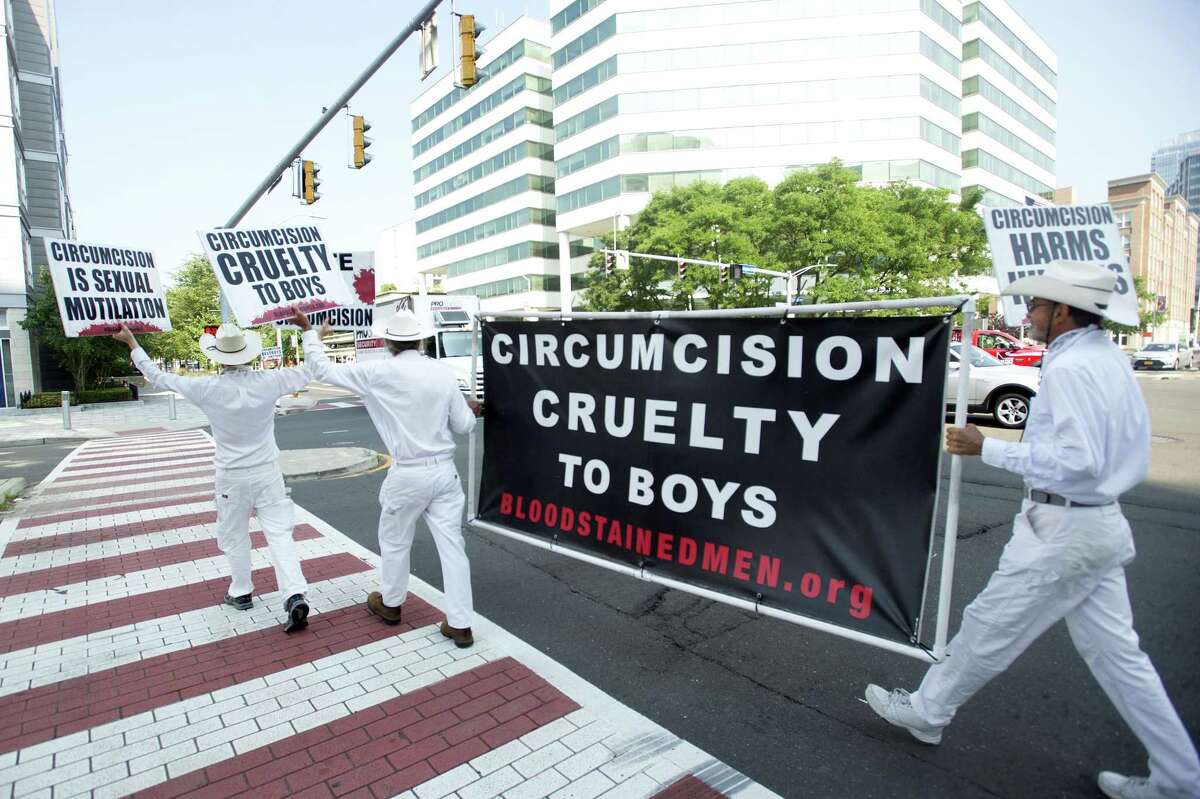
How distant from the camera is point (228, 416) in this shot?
445cm

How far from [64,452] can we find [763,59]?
49.1 meters

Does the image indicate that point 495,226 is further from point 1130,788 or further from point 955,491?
point 1130,788

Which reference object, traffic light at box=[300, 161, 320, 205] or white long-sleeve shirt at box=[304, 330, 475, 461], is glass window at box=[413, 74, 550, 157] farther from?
white long-sleeve shirt at box=[304, 330, 475, 461]

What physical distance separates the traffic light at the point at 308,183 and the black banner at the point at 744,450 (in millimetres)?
11277

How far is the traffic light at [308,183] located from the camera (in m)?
13.8

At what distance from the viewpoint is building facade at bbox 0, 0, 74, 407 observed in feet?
87.0

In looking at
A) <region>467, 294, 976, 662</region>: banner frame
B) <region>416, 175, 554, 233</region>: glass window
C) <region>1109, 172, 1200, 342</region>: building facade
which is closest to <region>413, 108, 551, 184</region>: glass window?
<region>416, 175, 554, 233</region>: glass window

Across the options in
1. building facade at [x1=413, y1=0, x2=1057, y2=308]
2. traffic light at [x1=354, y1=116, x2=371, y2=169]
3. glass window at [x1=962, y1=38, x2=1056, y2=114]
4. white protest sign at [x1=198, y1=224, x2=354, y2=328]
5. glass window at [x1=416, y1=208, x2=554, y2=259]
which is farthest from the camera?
glass window at [x1=416, y1=208, x2=554, y2=259]

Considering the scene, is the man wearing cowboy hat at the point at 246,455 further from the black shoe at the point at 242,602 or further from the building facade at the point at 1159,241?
the building facade at the point at 1159,241

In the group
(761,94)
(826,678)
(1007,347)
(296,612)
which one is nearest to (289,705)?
(296,612)

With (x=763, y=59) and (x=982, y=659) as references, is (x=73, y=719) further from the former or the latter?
(x=763, y=59)

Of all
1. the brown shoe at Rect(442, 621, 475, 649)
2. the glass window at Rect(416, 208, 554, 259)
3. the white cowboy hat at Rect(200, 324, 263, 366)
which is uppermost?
the glass window at Rect(416, 208, 554, 259)

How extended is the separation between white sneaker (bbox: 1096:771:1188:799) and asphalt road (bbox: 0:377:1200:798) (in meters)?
0.07

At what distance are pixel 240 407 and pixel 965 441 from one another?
422 centimetres
